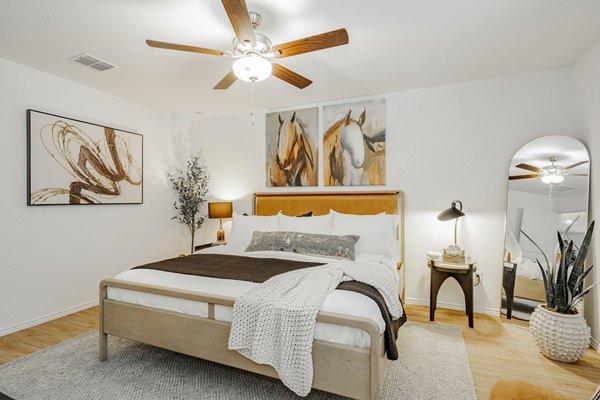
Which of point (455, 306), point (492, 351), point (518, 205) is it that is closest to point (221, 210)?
point (455, 306)

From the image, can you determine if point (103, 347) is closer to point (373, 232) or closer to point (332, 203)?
point (373, 232)

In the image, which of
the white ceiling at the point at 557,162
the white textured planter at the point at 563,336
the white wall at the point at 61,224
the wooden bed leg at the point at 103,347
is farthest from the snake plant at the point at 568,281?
the white wall at the point at 61,224

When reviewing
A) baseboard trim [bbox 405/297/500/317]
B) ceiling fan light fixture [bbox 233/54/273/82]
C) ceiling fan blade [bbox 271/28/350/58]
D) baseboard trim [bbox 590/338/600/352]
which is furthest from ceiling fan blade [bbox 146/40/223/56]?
baseboard trim [bbox 590/338/600/352]

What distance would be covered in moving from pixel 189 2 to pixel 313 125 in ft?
7.47

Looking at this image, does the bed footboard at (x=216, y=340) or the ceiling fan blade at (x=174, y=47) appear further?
the ceiling fan blade at (x=174, y=47)

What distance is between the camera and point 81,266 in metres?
3.46

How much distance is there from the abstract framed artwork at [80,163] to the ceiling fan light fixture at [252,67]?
2341 millimetres

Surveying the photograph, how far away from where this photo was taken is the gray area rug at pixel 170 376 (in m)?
1.95

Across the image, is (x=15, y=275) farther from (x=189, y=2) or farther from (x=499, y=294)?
(x=499, y=294)

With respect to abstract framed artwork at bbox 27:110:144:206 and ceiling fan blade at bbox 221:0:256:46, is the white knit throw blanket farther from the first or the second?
abstract framed artwork at bbox 27:110:144:206

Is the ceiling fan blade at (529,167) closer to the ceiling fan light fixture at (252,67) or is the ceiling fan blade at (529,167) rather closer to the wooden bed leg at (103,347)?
the ceiling fan light fixture at (252,67)

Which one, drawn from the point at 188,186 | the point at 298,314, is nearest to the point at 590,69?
the point at 298,314

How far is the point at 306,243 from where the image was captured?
2.98 meters

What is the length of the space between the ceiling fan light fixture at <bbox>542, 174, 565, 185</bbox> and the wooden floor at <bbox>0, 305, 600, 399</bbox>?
1446 mm
